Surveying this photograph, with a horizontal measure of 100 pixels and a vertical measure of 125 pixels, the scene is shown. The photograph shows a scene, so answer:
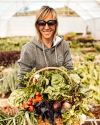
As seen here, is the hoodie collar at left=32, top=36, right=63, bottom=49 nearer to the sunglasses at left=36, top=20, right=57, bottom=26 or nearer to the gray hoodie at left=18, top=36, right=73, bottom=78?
the gray hoodie at left=18, top=36, right=73, bottom=78

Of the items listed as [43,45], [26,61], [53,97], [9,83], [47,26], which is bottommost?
[9,83]

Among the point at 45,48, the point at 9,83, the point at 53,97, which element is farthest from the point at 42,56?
the point at 9,83

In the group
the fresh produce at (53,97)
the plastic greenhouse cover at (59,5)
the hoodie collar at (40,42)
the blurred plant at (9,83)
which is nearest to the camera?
the fresh produce at (53,97)

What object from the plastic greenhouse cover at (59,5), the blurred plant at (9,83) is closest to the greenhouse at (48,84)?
the blurred plant at (9,83)

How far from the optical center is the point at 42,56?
407 cm

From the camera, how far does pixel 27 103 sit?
3.54 meters

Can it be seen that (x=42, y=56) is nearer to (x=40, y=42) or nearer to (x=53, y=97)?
(x=40, y=42)

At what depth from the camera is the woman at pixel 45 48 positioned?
157 inches

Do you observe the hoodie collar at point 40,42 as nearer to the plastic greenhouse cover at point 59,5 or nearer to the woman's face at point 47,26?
the woman's face at point 47,26

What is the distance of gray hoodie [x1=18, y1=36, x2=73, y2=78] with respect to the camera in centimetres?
401

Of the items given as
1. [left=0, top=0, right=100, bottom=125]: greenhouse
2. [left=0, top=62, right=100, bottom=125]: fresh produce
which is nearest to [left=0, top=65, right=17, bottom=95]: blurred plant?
[left=0, top=0, right=100, bottom=125]: greenhouse

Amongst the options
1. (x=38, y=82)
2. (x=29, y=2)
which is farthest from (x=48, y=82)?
(x=29, y=2)

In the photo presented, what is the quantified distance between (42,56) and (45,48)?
82 millimetres

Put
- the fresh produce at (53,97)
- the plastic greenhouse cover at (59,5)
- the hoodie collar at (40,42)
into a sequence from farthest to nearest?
the plastic greenhouse cover at (59,5)
the hoodie collar at (40,42)
the fresh produce at (53,97)
